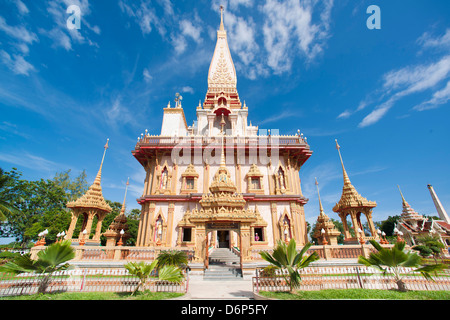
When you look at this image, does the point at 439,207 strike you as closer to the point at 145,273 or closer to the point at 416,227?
the point at 416,227

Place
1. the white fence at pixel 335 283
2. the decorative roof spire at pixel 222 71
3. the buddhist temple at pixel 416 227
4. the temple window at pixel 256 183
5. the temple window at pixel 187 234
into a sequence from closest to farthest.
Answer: the white fence at pixel 335 283, the temple window at pixel 187 234, the temple window at pixel 256 183, the decorative roof spire at pixel 222 71, the buddhist temple at pixel 416 227

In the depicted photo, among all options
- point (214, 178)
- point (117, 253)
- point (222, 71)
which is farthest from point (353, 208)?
point (222, 71)

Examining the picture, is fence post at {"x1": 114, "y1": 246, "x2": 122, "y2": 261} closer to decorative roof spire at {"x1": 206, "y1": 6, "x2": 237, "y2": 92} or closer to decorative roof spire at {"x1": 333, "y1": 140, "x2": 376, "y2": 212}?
decorative roof spire at {"x1": 333, "y1": 140, "x2": 376, "y2": 212}

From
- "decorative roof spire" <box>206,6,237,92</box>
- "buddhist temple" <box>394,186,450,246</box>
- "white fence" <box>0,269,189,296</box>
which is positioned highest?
"decorative roof spire" <box>206,6,237,92</box>

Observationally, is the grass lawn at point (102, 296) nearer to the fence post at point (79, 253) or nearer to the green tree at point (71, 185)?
the fence post at point (79, 253)

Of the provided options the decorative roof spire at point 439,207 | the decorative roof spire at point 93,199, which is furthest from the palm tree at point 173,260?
the decorative roof spire at point 439,207

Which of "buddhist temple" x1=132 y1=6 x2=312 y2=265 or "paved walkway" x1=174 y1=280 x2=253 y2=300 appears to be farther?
"buddhist temple" x1=132 y1=6 x2=312 y2=265

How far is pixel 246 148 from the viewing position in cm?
1917

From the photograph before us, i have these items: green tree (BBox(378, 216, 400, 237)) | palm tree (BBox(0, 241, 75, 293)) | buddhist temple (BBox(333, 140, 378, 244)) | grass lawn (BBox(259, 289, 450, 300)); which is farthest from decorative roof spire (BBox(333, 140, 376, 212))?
green tree (BBox(378, 216, 400, 237))

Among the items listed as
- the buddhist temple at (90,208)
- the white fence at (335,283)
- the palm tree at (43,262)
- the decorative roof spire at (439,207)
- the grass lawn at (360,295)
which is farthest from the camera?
the decorative roof spire at (439,207)

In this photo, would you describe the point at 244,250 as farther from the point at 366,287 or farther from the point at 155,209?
the point at 155,209

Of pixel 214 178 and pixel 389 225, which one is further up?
pixel 214 178
